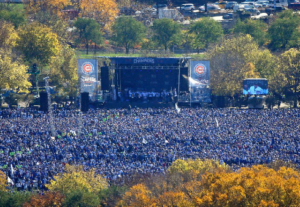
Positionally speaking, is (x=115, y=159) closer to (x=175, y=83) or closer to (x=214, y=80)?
(x=175, y=83)

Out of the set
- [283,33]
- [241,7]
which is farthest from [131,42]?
[241,7]

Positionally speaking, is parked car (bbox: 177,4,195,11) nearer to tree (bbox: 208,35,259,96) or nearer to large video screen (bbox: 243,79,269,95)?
tree (bbox: 208,35,259,96)

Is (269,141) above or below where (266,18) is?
below

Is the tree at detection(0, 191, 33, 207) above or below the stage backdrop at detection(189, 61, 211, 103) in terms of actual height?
below

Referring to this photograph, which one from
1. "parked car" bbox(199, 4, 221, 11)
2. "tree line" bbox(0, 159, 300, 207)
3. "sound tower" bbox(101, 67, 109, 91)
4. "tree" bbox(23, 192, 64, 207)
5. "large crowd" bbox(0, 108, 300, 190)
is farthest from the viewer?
"parked car" bbox(199, 4, 221, 11)

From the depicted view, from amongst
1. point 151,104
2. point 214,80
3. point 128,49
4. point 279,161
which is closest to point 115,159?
point 279,161

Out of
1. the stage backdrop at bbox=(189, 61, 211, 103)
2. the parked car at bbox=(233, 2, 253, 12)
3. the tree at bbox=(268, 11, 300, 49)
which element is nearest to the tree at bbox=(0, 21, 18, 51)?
the stage backdrop at bbox=(189, 61, 211, 103)

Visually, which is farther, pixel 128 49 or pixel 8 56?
pixel 128 49

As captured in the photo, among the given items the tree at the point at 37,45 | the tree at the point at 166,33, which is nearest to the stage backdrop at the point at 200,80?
the tree at the point at 37,45
